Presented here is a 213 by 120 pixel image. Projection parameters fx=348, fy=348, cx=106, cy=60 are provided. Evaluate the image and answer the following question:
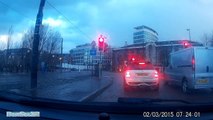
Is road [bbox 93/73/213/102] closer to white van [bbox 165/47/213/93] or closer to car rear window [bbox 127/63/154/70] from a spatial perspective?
white van [bbox 165/47/213/93]

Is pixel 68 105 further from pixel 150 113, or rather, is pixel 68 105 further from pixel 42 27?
pixel 42 27

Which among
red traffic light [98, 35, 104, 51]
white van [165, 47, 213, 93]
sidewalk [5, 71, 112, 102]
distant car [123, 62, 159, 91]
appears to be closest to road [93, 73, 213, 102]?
sidewalk [5, 71, 112, 102]

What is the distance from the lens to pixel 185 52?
1568cm

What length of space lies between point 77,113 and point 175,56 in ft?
47.6

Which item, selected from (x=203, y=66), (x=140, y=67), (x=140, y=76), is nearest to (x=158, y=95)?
(x=203, y=66)

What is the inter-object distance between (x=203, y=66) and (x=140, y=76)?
3130mm

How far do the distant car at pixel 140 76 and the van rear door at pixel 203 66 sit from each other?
5.86 ft

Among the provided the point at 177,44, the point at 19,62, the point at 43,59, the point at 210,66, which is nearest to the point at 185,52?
the point at 210,66

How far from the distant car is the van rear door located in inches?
70.4

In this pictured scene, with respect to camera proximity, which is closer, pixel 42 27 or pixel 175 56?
pixel 42 27

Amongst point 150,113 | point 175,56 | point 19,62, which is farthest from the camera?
point 19,62

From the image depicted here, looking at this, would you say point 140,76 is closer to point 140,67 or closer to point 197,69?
point 140,67

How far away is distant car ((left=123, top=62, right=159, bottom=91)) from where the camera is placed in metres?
15.3

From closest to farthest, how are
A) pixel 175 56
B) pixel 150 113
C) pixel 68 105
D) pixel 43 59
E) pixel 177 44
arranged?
pixel 150 113, pixel 68 105, pixel 175 56, pixel 177 44, pixel 43 59
